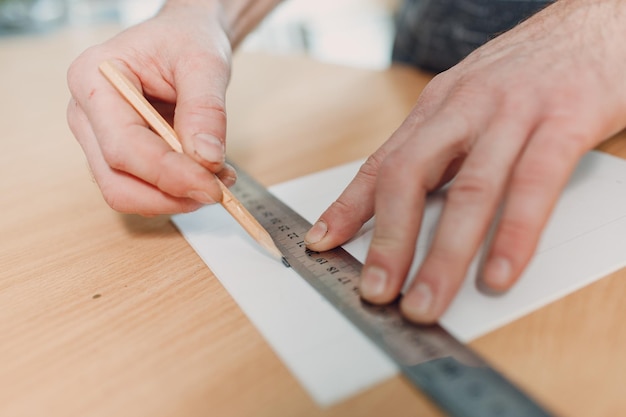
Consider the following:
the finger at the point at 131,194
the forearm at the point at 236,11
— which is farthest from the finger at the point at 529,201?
the forearm at the point at 236,11

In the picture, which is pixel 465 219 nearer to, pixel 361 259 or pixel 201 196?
pixel 361 259

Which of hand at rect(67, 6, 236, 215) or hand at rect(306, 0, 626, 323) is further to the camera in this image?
hand at rect(67, 6, 236, 215)

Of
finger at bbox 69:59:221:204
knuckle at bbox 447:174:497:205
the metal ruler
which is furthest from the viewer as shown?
finger at bbox 69:59:221:204

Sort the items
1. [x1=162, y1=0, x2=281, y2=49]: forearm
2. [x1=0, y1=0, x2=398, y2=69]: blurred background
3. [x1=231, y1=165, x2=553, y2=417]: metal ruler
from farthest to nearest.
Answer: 1. [x1=0, y1=0, x2=398, y2=69]: blurred background
2. [x1=162, y1=0, x2=281, y2=49]: forearm
3. [x1=231, y1=165, x2=553, y2=417]: metal ruler

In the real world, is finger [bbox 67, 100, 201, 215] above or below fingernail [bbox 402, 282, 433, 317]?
below

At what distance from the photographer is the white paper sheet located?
0.43 meters

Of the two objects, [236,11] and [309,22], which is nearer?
[236,11]

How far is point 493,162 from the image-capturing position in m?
0.48

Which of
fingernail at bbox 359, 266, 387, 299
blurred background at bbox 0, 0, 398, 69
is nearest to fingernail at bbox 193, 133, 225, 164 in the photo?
fingernail at bbox 359, 266, 387, 299

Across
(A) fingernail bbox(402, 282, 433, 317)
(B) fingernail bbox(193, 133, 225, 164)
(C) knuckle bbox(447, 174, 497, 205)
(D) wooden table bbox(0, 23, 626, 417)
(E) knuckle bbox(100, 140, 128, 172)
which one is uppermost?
(C) knuckle bbox(447, 174, 497, 205)

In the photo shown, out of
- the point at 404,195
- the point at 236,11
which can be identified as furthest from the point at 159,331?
the point at 236,11

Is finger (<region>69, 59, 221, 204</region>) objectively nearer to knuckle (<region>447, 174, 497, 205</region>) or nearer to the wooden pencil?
the wooden pencil

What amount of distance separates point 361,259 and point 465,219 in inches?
5.4

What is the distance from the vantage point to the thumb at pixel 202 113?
59cm
